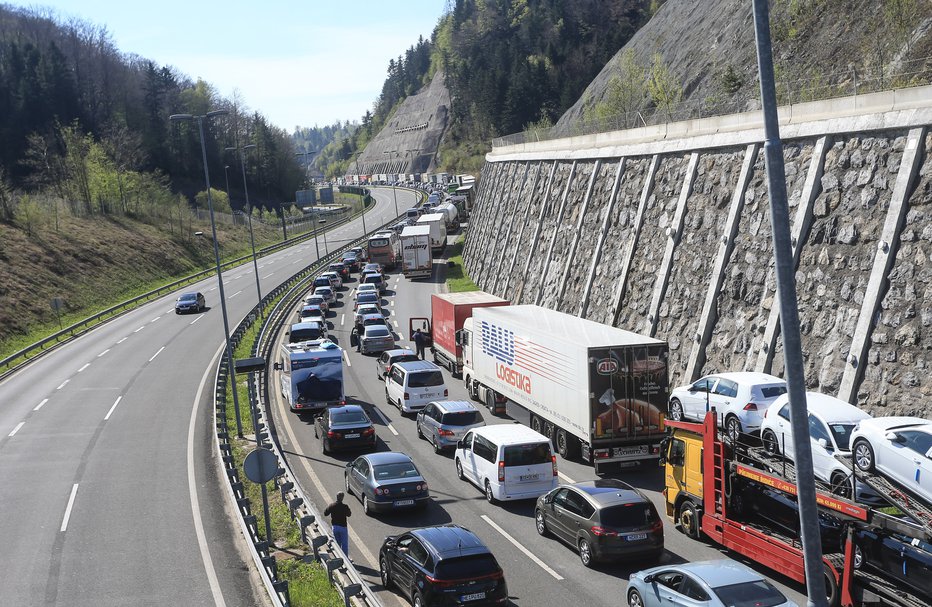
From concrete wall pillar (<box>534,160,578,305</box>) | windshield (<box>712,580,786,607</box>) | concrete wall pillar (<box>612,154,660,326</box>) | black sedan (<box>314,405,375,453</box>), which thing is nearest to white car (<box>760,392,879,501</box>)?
windshield (<box>712,580,786,607</box>)

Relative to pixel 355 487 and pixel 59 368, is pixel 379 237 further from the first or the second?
pixel 355 487

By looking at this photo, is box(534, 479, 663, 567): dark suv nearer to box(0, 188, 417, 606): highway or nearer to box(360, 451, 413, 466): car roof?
box(360, 451, 413, 466): car roof

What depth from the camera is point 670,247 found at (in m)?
30.5

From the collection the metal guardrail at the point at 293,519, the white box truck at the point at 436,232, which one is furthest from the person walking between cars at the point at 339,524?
the white box truck at the point at 436,232

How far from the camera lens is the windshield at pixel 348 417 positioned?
83.6 ft

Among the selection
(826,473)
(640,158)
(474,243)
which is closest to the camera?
(826,473)

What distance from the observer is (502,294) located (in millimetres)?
50781

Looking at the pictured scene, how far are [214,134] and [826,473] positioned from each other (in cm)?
14803

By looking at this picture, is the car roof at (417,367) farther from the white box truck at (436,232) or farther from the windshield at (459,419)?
the white box truck at (436,232)

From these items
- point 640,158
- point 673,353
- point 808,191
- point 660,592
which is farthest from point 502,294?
point 660,592

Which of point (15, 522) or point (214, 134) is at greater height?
point (214, 134)

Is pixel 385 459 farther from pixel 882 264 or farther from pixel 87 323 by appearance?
pixel 87 323

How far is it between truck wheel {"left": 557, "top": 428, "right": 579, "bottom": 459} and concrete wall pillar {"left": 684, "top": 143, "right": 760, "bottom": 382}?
5432 mm

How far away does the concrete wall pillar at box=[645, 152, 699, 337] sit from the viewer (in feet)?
98.4
